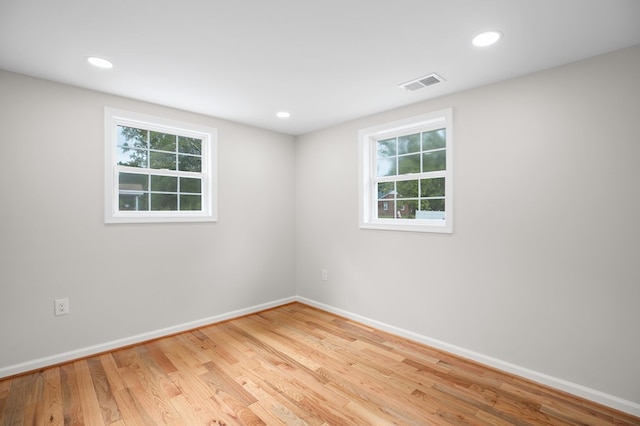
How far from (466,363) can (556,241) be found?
49.2 inches

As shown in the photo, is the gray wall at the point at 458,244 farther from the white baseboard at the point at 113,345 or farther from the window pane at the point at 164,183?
the window pane at the point at 164,183

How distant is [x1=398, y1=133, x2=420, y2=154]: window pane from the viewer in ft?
10.5

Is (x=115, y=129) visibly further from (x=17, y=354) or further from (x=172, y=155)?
(x=17, y=354)

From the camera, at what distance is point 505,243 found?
251 cm

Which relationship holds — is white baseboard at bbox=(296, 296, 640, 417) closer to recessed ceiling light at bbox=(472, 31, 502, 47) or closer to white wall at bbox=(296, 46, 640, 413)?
white wall at bbox=(296, 46, 640, 413)

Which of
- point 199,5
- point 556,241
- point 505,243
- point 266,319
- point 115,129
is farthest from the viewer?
point 266,319

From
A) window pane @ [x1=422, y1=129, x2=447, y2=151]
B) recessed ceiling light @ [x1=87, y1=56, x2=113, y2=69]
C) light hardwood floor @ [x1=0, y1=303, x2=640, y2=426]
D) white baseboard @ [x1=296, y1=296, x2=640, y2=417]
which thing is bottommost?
light hardwood floor @ [x1=0, y1=303, x2=640, y2=426]

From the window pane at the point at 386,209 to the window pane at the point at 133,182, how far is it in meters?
2.57

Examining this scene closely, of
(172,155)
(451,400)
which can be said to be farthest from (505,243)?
(172,155)

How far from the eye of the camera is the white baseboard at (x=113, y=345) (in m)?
2.42

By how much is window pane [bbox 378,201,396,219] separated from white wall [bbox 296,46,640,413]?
1.07ft

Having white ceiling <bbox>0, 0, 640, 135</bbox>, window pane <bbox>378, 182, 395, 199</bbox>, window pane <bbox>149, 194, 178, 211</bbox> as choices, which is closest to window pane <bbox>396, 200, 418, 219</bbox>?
window pane <bbox>378, 182, 395, 199</bbox>

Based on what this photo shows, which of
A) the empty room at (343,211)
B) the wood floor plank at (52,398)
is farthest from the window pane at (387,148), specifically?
the wood floor plank at (52,398)

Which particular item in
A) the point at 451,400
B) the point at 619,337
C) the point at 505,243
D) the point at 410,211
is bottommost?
the point at 451,400
